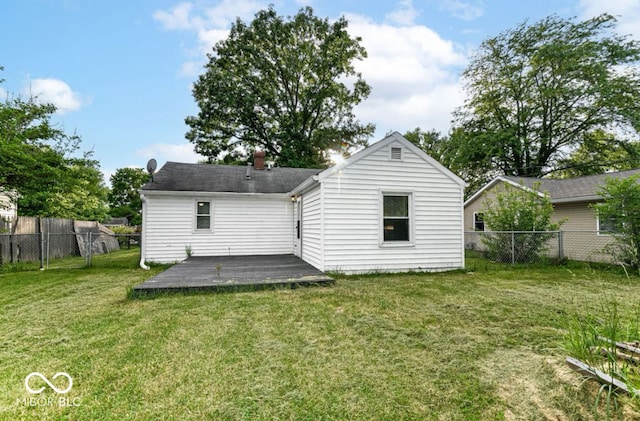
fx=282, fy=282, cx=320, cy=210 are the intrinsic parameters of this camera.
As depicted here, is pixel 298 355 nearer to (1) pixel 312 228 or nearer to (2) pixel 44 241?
(1) pixel 312 228

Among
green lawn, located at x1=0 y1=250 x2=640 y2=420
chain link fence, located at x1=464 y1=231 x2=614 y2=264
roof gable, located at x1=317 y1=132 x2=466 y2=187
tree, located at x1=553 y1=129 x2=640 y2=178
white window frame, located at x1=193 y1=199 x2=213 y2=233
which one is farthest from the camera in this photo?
tree, located at x1=553 y1=129 x2=640 y2=178

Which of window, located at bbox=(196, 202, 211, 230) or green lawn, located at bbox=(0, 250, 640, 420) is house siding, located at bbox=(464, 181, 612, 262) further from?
window, located at bbox=(196, 202, 211, 230)

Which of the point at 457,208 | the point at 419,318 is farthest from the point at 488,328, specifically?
the point at 457,208

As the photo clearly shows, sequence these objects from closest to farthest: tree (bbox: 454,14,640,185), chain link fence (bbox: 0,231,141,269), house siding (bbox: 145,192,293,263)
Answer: chain link fence (bbox: 0,231,141,269) → house siding (bbox: 145,192,293,263) → tree (bbox: 454,14,640,185)

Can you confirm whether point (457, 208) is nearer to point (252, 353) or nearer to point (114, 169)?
point (252, 353)

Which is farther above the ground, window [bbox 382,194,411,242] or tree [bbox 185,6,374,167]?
tree [bbox 185,6,374,167]

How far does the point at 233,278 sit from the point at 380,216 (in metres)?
4.07

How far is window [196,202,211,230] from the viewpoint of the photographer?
33.7 feet

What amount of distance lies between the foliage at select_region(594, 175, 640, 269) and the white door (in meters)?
8.99

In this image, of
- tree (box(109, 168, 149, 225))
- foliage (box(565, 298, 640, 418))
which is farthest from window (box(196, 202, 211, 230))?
tree (box(109, 168, 149, 225))

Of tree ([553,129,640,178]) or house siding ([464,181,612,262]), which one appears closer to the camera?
house siding ([464,181,612,262])

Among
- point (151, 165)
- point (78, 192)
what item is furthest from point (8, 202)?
point (78, 192)

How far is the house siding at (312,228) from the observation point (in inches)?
301

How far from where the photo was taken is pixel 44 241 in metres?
9.77
